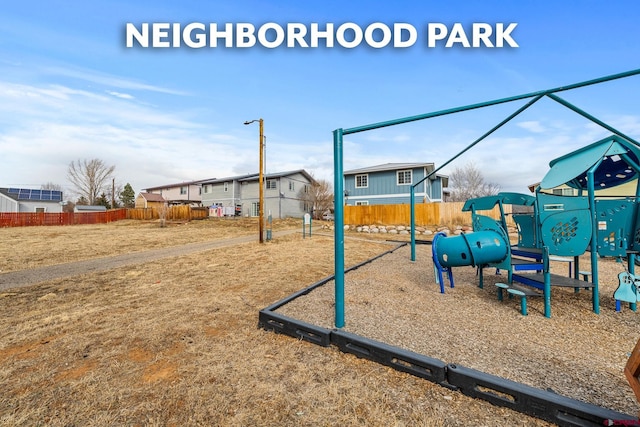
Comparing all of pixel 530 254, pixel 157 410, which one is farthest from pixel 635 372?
pixel 530 254

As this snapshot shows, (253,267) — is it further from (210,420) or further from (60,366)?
(210,420)

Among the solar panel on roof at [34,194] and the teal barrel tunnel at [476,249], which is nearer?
the teal barrel tunnel at [476,249]

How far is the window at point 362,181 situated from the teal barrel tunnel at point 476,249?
24.7 meters

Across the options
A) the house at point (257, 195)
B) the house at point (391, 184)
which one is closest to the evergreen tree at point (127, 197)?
the house at point (257, 195)

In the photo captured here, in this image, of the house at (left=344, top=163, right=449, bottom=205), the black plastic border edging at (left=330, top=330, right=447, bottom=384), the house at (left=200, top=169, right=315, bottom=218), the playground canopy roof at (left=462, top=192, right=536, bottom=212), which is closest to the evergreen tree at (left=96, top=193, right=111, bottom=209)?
the house at (left=200, top=169, right=315, bottom=218)

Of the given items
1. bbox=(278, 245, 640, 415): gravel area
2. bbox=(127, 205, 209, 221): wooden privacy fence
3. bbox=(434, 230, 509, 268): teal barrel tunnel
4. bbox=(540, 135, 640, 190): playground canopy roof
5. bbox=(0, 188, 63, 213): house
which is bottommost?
bbox=(278, 245, 640, 415): gravel area

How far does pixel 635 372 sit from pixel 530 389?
29.4 inches

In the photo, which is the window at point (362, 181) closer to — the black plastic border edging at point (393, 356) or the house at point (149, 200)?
the black plastic border edging at point (393, 356)

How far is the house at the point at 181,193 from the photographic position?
163 ft

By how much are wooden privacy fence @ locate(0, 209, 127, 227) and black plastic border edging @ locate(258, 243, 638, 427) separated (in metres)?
41.5

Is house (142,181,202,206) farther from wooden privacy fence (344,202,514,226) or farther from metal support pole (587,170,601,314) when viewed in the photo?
metal support pole (587,170,601,314)

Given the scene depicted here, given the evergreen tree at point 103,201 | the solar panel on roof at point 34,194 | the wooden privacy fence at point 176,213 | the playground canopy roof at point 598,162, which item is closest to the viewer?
the playground canopy roof at point 598,162

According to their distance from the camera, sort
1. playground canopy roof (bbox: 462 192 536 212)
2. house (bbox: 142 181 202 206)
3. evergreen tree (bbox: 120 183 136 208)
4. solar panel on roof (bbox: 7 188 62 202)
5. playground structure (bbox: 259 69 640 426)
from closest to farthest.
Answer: playground structure (bbox: 259 69 640 426) → playground canopy roof (bbox: 462 192 536 212) → solar panel on roof (bbox: 7 188 62 202) → house (bbox: 142 181 202 206) → evergreen tree (bbox: 120 183 136 208)

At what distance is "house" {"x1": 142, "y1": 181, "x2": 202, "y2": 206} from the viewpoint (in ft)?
163
